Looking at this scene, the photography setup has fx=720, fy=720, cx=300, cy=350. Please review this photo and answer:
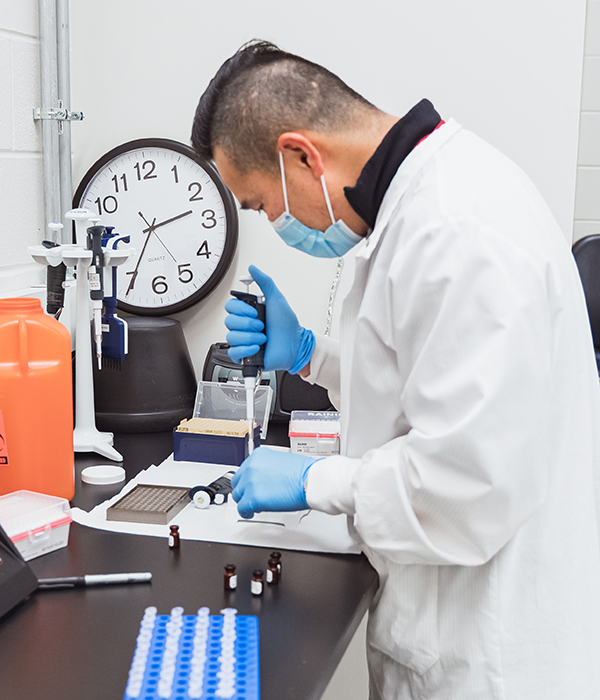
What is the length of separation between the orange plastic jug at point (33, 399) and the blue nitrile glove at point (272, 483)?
0.34 metres

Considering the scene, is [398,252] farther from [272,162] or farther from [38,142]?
[38,142]

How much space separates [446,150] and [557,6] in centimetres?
88

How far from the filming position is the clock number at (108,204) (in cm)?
183

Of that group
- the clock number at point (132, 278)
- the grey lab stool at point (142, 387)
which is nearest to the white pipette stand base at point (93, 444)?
the grey lab stool at point (142, 387)

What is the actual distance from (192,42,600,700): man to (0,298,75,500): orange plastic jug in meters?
0.33

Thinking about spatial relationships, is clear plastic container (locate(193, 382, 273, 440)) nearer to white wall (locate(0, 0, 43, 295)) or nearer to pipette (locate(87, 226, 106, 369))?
pipette (locate(87, 226, 106, 369))

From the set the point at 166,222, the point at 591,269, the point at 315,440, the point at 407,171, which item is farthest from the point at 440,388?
the point at 166,222

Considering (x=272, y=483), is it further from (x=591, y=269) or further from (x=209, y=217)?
(x=591, y=269)

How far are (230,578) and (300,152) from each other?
58cm

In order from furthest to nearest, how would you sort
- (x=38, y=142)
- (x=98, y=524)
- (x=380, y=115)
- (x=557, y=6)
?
1. (x=38, y=142)
2. (x=557, y=6)
3. (x=98, y=524)
4. (x=380, y=115)

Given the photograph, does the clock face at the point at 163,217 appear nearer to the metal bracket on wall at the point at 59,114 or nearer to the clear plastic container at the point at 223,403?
the metal bracket on wall at the point at 59,114

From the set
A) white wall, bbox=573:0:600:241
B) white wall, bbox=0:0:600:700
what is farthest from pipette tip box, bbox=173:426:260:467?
white wall, bbox=573:0:600:241

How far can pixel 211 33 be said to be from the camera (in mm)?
1748

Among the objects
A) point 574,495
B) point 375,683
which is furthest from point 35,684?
point 574,495
